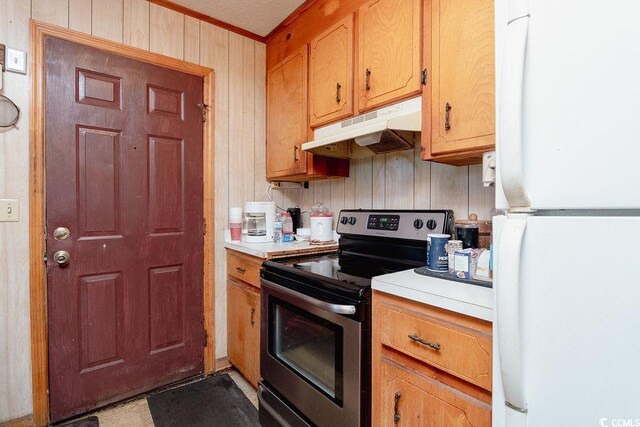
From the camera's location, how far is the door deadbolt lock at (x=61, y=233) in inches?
64.9

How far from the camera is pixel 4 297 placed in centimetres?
156

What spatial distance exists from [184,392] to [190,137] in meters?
1.64

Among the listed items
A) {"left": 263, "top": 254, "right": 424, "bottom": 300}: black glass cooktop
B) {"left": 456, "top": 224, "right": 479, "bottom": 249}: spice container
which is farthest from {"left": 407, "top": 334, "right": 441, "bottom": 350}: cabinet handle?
{"left": 456, "top": 224, "right": 479, "bottom": 249}: spice container

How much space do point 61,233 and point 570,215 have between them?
85.3 inches

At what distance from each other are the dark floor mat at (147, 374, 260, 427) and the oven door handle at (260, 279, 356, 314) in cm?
79

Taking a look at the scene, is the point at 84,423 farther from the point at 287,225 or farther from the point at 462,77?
the point at 462,77

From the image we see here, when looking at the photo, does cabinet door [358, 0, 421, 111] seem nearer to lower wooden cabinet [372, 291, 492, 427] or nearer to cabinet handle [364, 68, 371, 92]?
cabinet handle [364, 68, 371, 92]

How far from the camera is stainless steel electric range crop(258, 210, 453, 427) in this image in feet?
3.72

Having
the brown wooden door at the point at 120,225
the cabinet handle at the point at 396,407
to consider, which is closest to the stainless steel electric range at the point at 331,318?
the cabinet handle at the point at 396,407

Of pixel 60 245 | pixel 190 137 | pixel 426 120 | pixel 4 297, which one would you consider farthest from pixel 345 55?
pixel 4 297

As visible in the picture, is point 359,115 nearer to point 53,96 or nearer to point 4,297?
point 53,96

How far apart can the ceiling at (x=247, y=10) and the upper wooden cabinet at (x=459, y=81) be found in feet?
3.69

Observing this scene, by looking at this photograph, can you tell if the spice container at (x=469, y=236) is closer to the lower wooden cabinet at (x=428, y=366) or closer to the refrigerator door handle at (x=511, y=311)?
the lower wooden cabinet at (x=428, y=366)

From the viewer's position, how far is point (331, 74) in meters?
1.80
